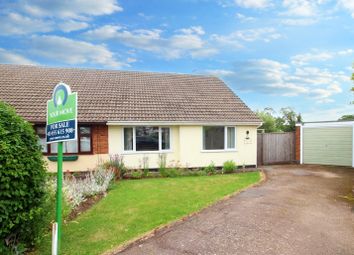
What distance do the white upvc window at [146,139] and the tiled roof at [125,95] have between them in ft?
2.47

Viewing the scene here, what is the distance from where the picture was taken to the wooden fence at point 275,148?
60.6 ft

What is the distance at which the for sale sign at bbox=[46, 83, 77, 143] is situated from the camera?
4.72 metres

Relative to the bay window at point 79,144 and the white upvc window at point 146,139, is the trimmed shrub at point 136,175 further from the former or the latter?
the bay window at point 79,144

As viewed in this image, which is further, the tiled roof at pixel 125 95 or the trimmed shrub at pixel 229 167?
the trimmed shrub at pixel 229 167

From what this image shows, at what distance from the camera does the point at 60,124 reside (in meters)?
4.96

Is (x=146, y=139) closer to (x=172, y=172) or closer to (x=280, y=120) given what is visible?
(x=172, y=172)

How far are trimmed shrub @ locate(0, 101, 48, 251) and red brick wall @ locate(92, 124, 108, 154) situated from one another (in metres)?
9.35

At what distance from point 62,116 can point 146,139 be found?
33.8 feet

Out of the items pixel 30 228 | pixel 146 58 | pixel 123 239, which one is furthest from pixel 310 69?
pixel 30 228

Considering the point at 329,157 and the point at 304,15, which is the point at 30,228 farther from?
the point at 329,157

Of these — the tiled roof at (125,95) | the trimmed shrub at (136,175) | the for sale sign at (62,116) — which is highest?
the tiled roof at (125,95)

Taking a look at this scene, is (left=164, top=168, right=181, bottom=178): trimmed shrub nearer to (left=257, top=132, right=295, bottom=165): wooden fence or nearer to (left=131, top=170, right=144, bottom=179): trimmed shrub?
(left=131, top=170, right=144, bottom=179): trimmed shrub

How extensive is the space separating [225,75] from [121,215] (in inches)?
751

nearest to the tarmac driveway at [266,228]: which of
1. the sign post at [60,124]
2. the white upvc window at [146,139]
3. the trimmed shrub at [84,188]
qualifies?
the sign post at [60,124]
